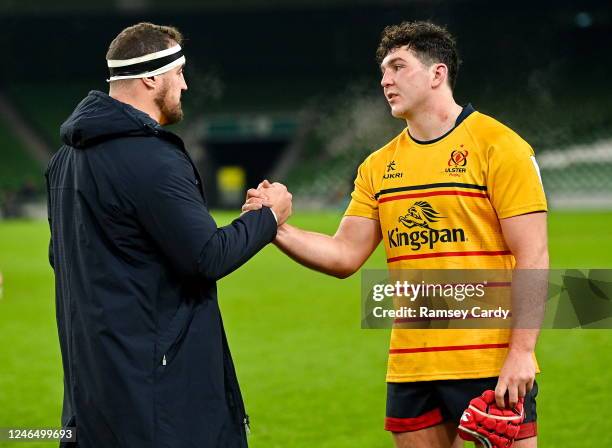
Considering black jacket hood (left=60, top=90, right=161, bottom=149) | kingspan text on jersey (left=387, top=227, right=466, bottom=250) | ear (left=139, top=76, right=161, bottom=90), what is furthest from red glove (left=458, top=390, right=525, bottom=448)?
ear (left=139, top=76, right=161, bottom=90)

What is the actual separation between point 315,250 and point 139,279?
1042 mm

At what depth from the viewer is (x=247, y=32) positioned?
45844 millimetres

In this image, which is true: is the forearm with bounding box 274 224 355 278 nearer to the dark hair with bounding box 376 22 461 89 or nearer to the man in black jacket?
the man in black jacket

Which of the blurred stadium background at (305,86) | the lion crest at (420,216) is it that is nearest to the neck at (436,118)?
the lion crest at (420,216)

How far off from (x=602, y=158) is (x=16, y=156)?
2490 cm

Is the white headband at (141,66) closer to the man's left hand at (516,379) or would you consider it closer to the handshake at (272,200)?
the handshake at (272,200)

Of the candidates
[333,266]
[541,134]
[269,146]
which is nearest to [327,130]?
[269,146]

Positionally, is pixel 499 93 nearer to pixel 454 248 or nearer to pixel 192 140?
pixel 192 140

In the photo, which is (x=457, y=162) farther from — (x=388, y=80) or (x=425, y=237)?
(x=388, y=80)

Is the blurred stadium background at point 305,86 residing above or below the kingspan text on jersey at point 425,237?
above

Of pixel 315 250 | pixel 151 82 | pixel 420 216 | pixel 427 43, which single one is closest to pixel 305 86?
pixel 315 250

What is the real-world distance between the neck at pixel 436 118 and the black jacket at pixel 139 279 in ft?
3.19

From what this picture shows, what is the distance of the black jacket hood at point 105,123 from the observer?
3.46 meters

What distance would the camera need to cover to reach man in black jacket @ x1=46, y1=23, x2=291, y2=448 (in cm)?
341
